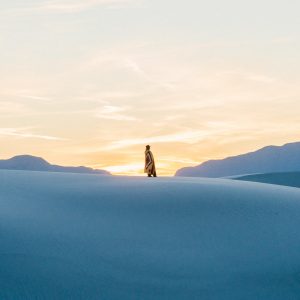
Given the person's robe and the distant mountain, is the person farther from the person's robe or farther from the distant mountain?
the distant mountain

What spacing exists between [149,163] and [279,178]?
25369 mm

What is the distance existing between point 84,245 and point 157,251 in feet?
4.25

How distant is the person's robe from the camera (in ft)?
66.1

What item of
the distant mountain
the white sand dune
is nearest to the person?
the white sand dune

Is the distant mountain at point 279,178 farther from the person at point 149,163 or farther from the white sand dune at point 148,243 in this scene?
the white sand dune at point 148,243

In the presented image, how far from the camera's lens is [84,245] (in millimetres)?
10828

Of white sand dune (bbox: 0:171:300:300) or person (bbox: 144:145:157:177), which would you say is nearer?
white sand dune (bbox: 0:171:300:300)

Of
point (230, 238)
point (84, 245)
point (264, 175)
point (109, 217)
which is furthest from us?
point (264, 175)

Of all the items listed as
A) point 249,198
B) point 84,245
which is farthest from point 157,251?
point 249,198

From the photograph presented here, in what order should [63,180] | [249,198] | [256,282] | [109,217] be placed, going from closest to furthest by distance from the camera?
[256,282]
[109,217]
[249,198]
[63,180]

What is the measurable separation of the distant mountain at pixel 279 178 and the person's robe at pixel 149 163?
20.5 meters

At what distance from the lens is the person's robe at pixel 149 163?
2016 centimetres

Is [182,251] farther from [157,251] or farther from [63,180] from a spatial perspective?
[63,180]

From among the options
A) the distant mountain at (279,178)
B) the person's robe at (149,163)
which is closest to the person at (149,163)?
the person's robe at (149,163)
